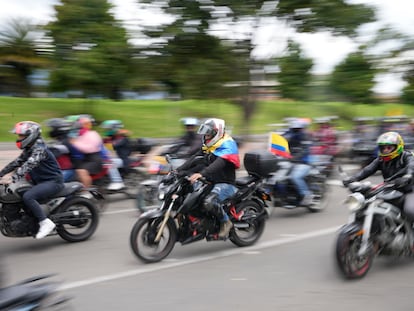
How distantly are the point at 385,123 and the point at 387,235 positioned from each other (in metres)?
12.3

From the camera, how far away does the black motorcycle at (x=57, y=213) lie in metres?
7.50

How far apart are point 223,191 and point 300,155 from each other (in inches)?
141

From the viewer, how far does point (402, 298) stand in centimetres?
565

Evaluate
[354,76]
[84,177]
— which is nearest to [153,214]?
[84,177]

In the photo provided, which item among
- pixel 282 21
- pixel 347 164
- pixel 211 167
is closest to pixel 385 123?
pixel 347 164

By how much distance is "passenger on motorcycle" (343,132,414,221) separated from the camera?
6469 mm

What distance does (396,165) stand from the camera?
22.9 feet

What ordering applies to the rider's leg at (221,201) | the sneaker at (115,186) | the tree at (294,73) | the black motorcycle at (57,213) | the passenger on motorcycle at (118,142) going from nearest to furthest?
the rider's leg at (221,201), the black motorcycle at (57,213), the sneaker at (115,186), the passenger on motorcycle at (118,142), the tree at (294,73)

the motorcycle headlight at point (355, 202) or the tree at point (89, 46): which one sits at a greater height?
the motorcycle headlight at point (355, 202)

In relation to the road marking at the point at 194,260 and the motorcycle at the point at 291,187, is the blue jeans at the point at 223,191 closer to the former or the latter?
the road marking at the point at 194,260

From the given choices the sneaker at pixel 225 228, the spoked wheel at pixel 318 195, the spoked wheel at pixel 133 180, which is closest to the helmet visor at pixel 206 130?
the sneaker at pixel 225 228

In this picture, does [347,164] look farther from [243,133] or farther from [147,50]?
[147,50]

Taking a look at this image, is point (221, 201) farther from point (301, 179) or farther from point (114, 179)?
point (114, 179)

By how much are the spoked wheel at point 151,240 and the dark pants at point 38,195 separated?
4.92 ft
